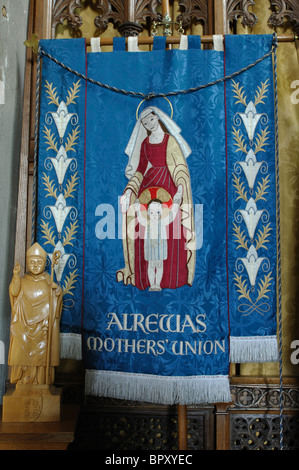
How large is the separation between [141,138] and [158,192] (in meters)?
0.30

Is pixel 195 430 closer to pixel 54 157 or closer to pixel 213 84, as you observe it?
pixel 54 157

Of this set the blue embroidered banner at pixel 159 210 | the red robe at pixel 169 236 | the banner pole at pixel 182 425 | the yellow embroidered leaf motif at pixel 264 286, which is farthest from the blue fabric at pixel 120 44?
the banner pole at pixel 182 425

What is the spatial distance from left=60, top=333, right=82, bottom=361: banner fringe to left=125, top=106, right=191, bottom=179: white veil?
849 mm

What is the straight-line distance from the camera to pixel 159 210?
2387 mm

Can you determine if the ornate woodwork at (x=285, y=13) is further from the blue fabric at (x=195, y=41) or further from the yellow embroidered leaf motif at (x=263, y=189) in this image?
the yellow embroidered leaf motif at (x=263, y=189)

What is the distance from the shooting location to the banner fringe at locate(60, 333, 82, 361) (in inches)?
90.1

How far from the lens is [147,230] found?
2.38 meters

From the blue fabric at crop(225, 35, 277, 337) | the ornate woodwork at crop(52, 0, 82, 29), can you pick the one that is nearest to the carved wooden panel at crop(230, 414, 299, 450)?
the blue fabric at crop(225, 35, 277, 337)

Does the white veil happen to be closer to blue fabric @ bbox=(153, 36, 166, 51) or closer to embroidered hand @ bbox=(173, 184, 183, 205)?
embroidered hand @ bbox=(173, 184, 183, 205)

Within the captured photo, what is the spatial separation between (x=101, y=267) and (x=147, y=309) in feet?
1.02

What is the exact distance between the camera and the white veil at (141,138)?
241 cm

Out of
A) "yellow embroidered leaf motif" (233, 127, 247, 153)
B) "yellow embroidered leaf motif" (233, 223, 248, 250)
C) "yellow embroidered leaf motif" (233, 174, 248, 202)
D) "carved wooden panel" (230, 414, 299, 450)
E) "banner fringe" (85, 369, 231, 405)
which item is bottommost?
"carved wooden panel" (230, 414, 299, 450)
